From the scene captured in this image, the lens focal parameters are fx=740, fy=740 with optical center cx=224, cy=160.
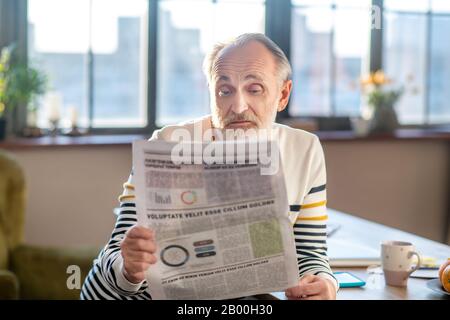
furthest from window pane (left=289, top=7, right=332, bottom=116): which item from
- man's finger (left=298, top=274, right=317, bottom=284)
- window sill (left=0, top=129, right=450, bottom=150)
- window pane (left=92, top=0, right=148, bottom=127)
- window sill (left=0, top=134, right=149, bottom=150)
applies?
man's finger (left=298, top=274, right=317, bottom=284)

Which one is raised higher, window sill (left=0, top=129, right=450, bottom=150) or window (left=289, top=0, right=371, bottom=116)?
window (left=289, top=0, right=371, bottom=116)

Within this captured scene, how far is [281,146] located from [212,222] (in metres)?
0.35

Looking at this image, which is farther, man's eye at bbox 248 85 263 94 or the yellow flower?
→ the yellow flower

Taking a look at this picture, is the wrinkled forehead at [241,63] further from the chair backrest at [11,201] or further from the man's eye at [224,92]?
the chair backrest at [11,201]

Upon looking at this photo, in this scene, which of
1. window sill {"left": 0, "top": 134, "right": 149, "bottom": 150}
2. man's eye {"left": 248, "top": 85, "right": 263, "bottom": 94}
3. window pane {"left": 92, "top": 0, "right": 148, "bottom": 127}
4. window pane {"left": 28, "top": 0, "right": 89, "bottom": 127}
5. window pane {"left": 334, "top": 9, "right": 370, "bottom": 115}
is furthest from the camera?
window pane {"left": 334, "top": 9, "right": 370, "bottom": 115}

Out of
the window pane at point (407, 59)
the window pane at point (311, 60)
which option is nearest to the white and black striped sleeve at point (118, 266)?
the window pane at point (311, 60)

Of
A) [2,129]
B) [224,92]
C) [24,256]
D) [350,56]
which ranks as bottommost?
[24,256]

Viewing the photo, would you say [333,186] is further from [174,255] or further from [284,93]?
[174,255]

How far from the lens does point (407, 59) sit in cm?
381

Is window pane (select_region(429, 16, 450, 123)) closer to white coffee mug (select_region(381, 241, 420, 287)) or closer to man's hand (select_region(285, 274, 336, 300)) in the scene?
white coffee mug (select_region(381, 241, 420, 287))

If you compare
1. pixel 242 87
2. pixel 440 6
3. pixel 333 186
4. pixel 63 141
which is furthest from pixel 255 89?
pixel 440 6

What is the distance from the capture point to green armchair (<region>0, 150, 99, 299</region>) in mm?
2260

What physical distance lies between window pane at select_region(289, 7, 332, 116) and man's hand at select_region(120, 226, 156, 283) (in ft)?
8.52

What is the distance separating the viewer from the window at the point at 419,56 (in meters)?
3.75
